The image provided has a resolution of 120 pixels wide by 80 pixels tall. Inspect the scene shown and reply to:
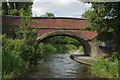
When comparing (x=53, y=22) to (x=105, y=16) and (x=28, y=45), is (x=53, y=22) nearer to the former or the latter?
(x=28, y=45)

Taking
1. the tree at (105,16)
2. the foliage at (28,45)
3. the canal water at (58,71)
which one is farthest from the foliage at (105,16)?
→ the foliage at (28,45)

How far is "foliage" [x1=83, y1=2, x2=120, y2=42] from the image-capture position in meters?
8.54

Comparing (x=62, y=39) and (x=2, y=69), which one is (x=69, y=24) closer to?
(x=2, y=69)

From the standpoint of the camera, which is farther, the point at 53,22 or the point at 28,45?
the point at 53,22

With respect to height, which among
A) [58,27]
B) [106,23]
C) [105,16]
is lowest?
[106,23]

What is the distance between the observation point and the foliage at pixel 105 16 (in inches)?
336

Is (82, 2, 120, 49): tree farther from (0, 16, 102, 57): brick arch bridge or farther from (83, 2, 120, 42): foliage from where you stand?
(0, 16, 102, 57): brick arch bridge

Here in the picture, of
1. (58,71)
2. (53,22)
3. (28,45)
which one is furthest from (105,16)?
(53,22)

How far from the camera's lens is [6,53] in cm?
766

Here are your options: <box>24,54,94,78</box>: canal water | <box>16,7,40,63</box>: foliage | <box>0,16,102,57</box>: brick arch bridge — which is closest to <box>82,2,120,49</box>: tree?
<box>24,54,94,78</box>: canal water

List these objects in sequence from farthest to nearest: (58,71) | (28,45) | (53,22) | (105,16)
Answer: (53,22) → (28,45) → (58,71) → (105,16)

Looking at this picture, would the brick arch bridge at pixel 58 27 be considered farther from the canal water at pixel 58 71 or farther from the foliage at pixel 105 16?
the foliage at pixel 105 16

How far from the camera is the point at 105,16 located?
9.61 m

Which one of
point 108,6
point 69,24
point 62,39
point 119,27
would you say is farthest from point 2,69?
point 62,39
